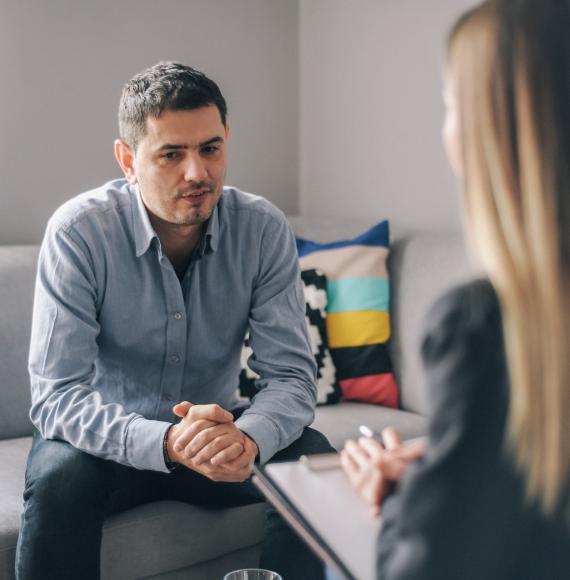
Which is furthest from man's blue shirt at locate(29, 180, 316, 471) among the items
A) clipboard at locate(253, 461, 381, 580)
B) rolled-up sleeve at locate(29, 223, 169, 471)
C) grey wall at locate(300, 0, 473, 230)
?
grey wall at locate(300, 0, 473, 230)

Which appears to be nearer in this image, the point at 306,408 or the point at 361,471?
the point at 361,471

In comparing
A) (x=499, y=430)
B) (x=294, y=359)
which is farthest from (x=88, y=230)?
(x=499, y=430)

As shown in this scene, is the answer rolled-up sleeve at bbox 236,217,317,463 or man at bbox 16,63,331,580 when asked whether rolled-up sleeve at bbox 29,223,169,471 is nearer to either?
man at bbox 16,63,331,580

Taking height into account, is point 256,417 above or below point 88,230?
below

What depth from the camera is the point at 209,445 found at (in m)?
1.41

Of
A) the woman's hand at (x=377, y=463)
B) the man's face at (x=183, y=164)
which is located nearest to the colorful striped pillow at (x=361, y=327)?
the man's face at (x=183, y=164)

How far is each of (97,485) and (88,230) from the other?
18.9 inches

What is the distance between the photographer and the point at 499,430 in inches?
24.5

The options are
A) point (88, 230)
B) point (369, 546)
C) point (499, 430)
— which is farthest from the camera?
point (88, 230)

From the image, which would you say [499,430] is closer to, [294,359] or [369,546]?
[369,546]

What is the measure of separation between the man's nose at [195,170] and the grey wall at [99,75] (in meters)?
0.96

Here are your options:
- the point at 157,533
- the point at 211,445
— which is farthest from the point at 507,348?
the point at 157,533

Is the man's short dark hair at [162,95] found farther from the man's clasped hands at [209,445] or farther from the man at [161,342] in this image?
the man's clasped hands at [209,445]

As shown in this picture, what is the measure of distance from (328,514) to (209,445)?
656 mm
